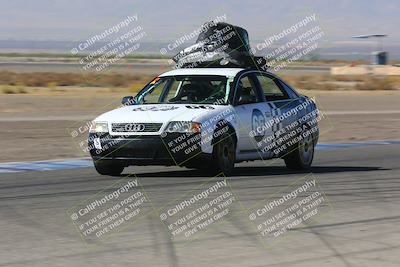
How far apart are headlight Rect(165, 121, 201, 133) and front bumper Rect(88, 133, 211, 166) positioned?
0.05 m

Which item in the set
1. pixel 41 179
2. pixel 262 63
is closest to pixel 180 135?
pixel 41 179

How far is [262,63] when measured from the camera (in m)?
14.7

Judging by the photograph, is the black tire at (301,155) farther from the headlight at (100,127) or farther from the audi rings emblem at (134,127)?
the headlight at (100,127)

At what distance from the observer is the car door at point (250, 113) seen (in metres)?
12.9

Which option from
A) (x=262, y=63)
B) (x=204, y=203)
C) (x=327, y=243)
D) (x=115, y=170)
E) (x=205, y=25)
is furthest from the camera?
(x=205, y=25)

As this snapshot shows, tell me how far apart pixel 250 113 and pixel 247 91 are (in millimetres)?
463

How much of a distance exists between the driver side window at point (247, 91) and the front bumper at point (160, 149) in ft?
4.17

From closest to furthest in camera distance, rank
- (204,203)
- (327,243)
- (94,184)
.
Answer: (327,243)
(204,203)
(94,184)

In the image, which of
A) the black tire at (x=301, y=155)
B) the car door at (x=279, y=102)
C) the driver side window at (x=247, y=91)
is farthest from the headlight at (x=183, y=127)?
the black tire at (x=301, y=155)

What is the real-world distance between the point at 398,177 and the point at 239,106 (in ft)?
8.05

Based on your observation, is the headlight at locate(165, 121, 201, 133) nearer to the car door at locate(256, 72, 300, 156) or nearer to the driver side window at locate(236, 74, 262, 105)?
the driver side window at locate(236, 74, 262, 105)

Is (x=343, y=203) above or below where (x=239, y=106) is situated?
below

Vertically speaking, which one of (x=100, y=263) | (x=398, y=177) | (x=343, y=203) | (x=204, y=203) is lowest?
(x=398, y=177)

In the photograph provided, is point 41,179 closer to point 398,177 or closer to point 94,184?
point 94,184
